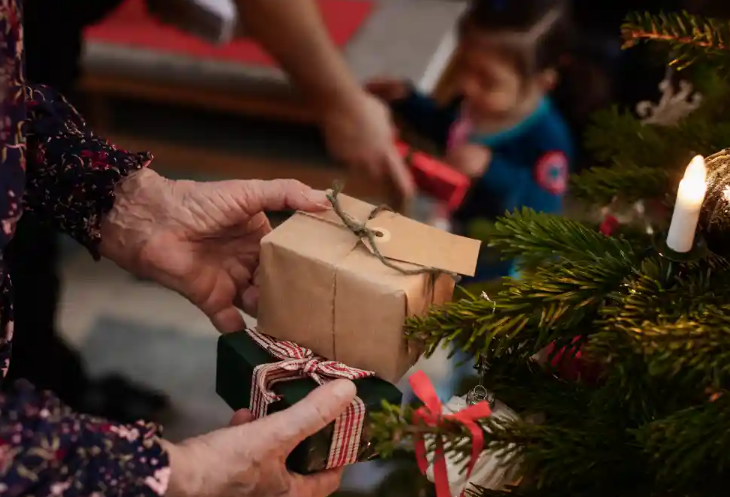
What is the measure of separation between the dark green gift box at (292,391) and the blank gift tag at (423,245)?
0.12 meters

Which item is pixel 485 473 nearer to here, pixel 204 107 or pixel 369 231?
pixel 369 231

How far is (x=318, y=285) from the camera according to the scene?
0.68 meters

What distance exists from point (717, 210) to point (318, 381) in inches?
14.0

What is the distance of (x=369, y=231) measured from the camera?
0.68 meters

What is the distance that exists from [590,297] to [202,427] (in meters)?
1.11

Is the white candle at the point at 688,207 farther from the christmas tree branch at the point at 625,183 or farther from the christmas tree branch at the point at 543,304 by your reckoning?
the christmas tree branch at the point at 625,183

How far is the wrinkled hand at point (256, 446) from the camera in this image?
60 centimetres

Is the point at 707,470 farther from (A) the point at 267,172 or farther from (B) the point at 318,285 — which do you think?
(A) the point at 267,172

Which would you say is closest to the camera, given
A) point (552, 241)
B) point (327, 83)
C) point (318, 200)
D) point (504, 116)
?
point (552, 241)

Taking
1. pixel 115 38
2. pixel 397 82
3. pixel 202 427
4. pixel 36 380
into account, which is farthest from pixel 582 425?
pixel 115 38

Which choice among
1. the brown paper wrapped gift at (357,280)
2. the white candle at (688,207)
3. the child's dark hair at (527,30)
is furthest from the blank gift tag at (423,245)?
the child's dark hair at (527,30)

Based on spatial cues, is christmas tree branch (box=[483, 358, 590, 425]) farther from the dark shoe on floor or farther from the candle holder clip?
the dark shoe on floor

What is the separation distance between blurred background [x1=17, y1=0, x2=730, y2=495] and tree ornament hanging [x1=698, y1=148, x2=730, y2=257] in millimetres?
1099

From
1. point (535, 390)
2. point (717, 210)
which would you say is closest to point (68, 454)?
point (535, 390)
